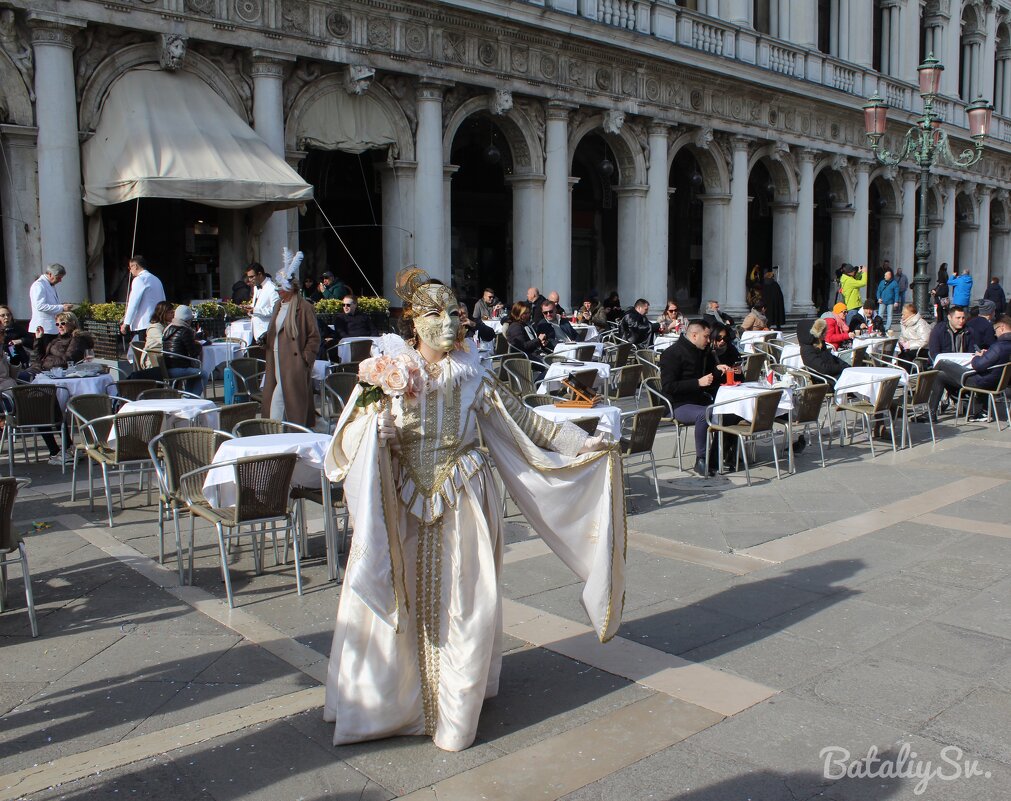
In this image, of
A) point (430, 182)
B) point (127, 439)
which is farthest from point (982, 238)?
point (127, 439)

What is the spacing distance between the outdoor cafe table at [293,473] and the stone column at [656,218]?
54.7ft

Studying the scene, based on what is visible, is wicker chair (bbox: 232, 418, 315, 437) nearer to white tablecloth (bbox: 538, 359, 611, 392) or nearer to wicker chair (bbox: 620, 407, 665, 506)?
wicker chair (bbox: 620, 407, 665, 506)

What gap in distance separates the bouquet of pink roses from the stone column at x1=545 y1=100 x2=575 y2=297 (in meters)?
15.8

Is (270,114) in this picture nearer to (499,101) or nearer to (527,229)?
(499,101)

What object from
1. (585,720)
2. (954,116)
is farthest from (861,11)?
(585,720)

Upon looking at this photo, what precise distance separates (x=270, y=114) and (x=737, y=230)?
12.9m

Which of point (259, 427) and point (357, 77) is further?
point (357, 77)

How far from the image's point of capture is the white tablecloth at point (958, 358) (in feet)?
40.4

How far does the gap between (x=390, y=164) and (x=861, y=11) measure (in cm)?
1765

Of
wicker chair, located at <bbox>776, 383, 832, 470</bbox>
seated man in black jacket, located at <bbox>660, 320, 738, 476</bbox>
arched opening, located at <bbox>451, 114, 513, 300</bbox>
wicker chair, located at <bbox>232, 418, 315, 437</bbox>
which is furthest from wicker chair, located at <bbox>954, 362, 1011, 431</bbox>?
arched opening, located at <bbox>451, 114, 513, 300</bbox>

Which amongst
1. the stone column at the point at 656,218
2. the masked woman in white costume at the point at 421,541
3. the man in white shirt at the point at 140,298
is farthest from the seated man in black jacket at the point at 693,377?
the stone column at the point at 656,218

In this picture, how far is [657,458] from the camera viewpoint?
9891 millimetres

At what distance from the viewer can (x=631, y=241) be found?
22.0 metres

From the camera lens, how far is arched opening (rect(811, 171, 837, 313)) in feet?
100
